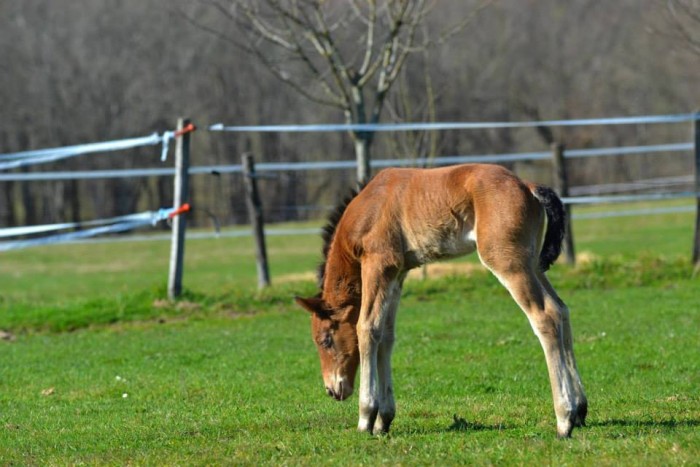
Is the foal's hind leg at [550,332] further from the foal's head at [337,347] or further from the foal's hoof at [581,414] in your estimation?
the foal's head at [337,347]

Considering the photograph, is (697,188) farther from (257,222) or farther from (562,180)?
(257,222)

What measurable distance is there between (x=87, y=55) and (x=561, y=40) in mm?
32642

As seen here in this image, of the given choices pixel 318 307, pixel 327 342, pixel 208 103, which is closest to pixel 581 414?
pixel 327 342

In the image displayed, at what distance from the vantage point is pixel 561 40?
247 feet

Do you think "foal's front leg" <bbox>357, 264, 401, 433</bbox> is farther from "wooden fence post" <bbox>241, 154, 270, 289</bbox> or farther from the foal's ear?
"wooden fence post" <bbox>241, 154, 270, 289</bbox>

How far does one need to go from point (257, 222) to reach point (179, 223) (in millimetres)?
1695

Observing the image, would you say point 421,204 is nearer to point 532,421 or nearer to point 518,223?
point 518,223

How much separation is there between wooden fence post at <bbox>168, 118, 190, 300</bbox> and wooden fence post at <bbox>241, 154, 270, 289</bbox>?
1.45 meters

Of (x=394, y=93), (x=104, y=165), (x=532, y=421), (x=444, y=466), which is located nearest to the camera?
(x=444, y=466)

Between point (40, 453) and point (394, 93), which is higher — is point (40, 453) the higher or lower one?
the lower one

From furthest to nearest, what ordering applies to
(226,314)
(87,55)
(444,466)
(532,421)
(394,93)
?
(87,55), (394,93), (226,314), (532,421), (444,466)

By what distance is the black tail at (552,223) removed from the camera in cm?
673

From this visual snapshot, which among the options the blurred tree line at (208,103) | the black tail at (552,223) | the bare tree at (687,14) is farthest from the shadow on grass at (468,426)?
the blurred tree line at (208,103)

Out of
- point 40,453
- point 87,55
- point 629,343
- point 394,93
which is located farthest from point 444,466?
point 87,55
